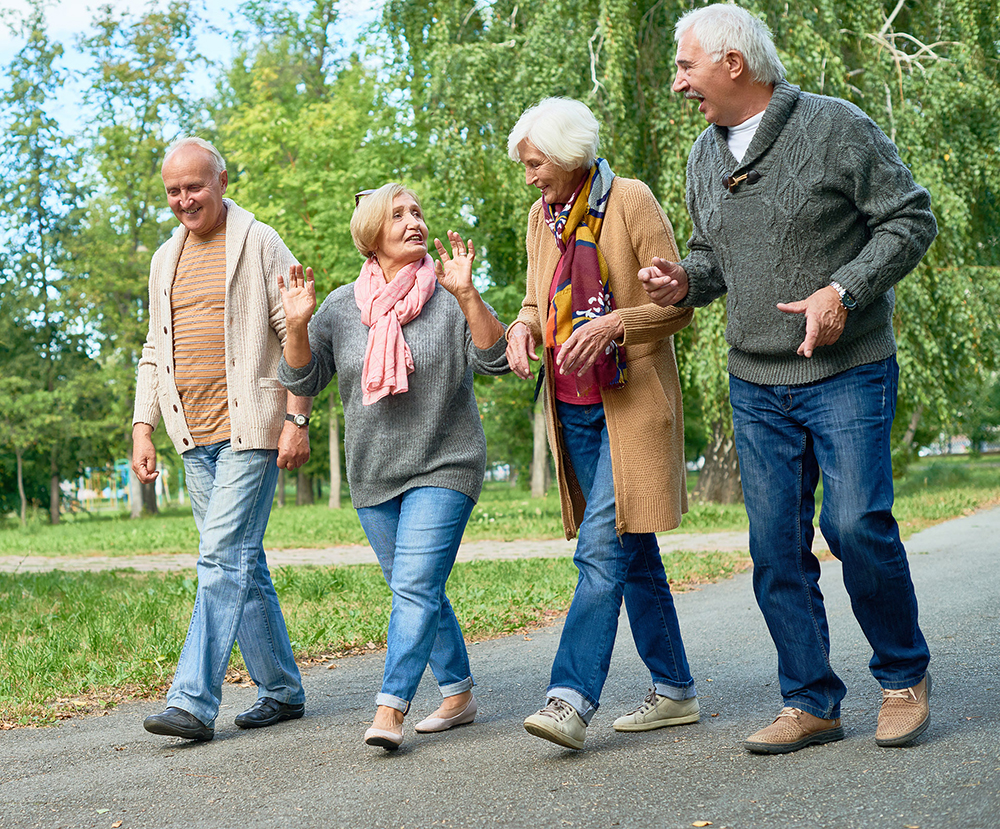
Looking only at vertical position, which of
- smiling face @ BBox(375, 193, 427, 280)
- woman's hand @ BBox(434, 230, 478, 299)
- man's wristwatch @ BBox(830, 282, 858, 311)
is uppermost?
smiling face @ BBox(375, 193, 427, 280)

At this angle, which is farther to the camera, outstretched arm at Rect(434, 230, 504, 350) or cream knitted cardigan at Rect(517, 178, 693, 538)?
outstretched arm at Rect(434, 230, 504, 350)

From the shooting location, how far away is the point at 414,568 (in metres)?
3.92

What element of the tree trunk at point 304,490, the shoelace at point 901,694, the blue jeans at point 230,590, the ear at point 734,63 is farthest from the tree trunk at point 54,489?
the shoelace at point 901,694

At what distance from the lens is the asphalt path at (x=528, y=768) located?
2.98m

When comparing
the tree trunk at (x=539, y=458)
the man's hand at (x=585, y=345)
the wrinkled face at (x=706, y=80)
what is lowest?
the tree trunk at (x=539, y=458)

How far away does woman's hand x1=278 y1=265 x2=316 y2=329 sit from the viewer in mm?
4086

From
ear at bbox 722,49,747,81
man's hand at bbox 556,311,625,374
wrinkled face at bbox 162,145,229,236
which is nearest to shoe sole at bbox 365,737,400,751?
Result: man's hand at bbox 556,311,625,374

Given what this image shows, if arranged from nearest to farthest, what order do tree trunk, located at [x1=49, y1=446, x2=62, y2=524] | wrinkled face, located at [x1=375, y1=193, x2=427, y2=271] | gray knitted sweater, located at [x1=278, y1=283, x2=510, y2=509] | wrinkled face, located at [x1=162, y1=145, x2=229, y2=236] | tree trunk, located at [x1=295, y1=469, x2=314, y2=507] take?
gray knitted sweater, located at [x1=278, y1=283, x2=510, y2=509] → wrinkled face, located at [x1=375, y1=193, x2=427, y2=271] → wrinkled face, located at [x1=162, y1=145, x2=229, y2=236] → tree trunk, located at [x1=49, y1=446, x2=62, y2=524] → tree trunk, located at [x1=295, y1=469, x2=314, y2=507]

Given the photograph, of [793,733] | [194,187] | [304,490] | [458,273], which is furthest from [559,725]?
[304,490]

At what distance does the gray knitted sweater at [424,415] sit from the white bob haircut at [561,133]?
716 millimetres

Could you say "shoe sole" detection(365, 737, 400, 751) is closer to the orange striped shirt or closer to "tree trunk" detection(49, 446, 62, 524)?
the orange striped shirt

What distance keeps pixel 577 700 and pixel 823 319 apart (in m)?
1.46

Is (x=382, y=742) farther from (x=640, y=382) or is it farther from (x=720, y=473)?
(x=720, y=473)

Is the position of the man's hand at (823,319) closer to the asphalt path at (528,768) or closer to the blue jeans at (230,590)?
the asphalt path at (528,768)
